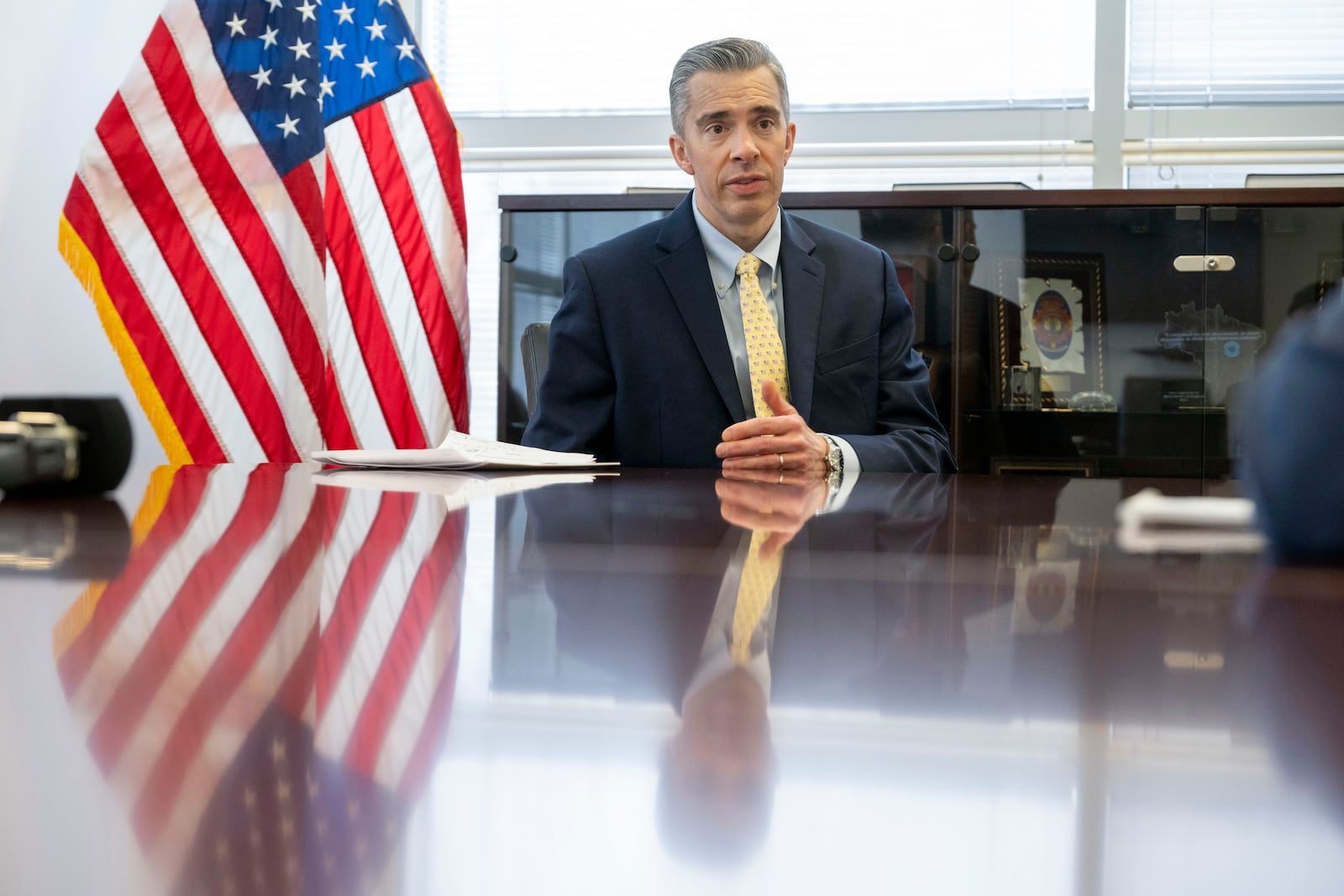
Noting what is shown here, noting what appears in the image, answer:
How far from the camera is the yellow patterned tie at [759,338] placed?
2031 millimetres

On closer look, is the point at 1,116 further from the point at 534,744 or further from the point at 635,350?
the point at 534,744

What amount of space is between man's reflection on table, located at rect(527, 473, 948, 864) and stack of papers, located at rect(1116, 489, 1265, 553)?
0.13m

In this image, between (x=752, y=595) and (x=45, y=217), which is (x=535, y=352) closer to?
(x=45, y=217)

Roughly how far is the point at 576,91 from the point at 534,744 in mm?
3333

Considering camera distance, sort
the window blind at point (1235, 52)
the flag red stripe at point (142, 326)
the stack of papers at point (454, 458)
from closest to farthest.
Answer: the stack of papers at point (454, 458), the flag red stripe at point (142, 326), the window blind at point (1235, 52)

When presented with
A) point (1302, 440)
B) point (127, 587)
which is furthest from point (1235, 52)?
point (127, 587)

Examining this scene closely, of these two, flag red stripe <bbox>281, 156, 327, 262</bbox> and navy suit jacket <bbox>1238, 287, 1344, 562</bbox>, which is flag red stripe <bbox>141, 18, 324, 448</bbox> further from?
navy suit jacket <bbox>1238, 287, 1344, 562</bbox>

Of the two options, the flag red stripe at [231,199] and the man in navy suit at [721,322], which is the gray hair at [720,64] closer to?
the man in navy suit at [721,322]

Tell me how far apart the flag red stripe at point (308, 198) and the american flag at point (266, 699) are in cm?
214

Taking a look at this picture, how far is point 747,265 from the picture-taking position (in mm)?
2141

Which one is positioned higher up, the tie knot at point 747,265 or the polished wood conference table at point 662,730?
the tie knot at point 747,265

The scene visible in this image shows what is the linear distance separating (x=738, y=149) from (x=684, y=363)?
0.45 metres

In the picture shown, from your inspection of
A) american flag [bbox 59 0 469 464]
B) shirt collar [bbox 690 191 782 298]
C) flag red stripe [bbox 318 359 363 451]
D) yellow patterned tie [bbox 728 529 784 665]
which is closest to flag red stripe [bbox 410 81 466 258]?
american flag [bbox 59 0 469 464]

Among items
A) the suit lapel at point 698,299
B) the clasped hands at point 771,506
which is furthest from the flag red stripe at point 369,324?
the clasped hands at point 771,506
